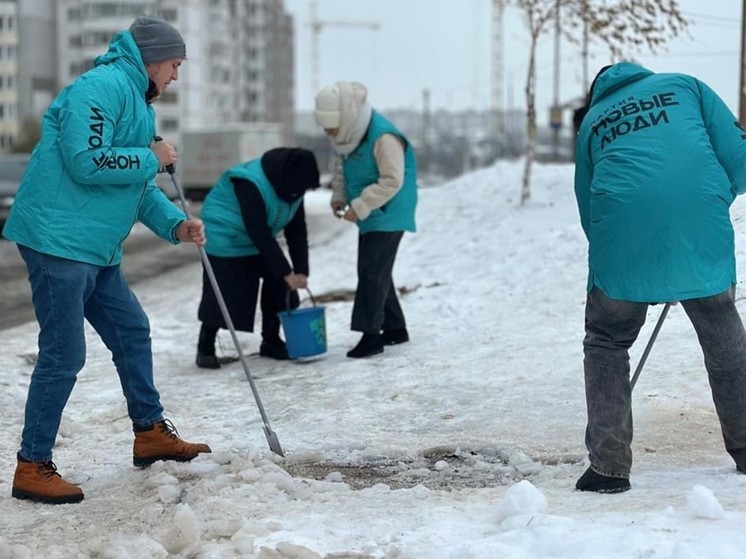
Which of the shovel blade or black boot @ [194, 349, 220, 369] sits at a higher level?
the shovel blade

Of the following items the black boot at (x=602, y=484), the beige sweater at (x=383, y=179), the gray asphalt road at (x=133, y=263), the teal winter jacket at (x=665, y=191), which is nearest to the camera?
the teal winter jacket at (x=665, y=191)

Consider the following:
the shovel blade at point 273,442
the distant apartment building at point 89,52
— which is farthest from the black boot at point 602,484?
the distant apartment building at point 89,52

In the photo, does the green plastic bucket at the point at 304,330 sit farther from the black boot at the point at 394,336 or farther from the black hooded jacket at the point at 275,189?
the black boot at the point at 394,336

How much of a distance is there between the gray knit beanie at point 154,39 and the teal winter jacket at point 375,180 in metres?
2.78

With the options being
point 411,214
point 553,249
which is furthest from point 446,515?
point 553,249

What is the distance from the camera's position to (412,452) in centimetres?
479

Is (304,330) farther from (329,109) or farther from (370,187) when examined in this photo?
(329,109)

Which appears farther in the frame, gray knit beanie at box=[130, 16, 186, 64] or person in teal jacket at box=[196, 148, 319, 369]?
person in teal jacket at box=[196, 148, 319, 369]

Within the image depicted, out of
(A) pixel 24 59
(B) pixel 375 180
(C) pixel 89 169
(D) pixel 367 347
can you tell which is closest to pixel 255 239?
(B) pixel 375 180

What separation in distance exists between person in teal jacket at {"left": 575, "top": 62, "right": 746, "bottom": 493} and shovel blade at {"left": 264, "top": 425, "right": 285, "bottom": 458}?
1416 mm

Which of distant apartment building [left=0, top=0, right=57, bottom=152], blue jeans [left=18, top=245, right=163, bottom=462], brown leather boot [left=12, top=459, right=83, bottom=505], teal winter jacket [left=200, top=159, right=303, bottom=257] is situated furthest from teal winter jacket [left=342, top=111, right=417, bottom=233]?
distant apartment building [left=0, top=0, right=57, bottom=152]

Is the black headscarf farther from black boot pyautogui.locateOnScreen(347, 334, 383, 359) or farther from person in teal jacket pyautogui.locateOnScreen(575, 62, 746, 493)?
person in teal jacket pyautogui.locateOnScreen(575, 62, 746, 493)

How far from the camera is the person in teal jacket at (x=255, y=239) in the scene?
22.4 ft

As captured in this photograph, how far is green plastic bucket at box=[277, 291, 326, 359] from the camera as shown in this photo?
694cm
